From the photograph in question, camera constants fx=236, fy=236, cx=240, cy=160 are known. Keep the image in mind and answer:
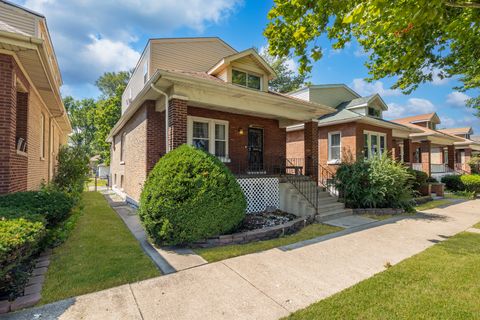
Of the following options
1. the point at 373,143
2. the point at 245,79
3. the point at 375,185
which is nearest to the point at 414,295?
the point at 375,185

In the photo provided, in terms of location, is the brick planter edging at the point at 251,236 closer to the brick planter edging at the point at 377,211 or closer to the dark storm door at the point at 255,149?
the brick planter edging at the point at 377,211

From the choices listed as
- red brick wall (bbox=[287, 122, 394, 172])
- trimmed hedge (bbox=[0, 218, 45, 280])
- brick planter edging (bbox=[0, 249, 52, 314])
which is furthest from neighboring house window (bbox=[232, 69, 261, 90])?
brick planter edging (bbox=[0, 249, 52, 314])

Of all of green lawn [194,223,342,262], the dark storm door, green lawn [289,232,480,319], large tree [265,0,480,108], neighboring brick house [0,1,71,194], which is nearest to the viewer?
green lawn [289,232,480,319]

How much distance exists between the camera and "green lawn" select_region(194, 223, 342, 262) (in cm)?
479

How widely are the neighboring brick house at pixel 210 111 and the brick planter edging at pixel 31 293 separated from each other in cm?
381

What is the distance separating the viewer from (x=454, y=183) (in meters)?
17.0

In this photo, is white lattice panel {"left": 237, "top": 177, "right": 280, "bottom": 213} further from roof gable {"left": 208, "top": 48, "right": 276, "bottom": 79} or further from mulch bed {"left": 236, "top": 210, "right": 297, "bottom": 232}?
roof gable {"left": 208, "top": 48, "right": 276, "bottom": 79}

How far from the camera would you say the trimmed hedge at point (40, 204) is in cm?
427

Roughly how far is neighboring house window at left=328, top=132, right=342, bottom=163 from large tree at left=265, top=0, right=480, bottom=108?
574 cm

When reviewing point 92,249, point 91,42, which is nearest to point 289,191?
point 92,249

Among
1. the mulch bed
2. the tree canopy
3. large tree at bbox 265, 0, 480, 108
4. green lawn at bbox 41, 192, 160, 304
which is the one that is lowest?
green lawn at bbox 41, 192, 160, 304

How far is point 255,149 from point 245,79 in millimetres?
3161

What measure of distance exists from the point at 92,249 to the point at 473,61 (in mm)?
12753

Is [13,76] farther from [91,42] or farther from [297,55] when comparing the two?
[91,42]
